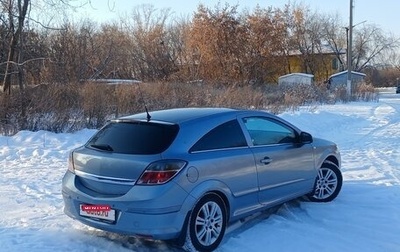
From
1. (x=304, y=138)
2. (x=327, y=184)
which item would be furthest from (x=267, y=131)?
(x=327, y=184)

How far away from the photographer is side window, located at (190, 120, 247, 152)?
4.76 m

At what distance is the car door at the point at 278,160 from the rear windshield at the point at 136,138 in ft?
3.87

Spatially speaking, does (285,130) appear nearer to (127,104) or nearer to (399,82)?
(127,104)

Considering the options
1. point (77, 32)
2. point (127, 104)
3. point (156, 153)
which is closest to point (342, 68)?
point (77, 32)

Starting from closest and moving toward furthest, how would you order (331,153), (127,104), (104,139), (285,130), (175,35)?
(104,139)
(285,130)
(331,153)
(127,104)
(175,35)

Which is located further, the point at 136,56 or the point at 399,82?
the point at 399,82

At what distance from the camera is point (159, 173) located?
170 inches

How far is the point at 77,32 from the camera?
24047 mm

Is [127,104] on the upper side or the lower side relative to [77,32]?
lower

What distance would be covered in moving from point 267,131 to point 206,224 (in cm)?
170

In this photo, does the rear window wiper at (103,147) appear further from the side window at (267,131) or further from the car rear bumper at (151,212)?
the side window at (267,131)

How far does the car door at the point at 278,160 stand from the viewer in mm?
5395

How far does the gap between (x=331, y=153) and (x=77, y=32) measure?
65.8 ft

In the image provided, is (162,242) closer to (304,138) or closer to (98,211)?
(98,211)
